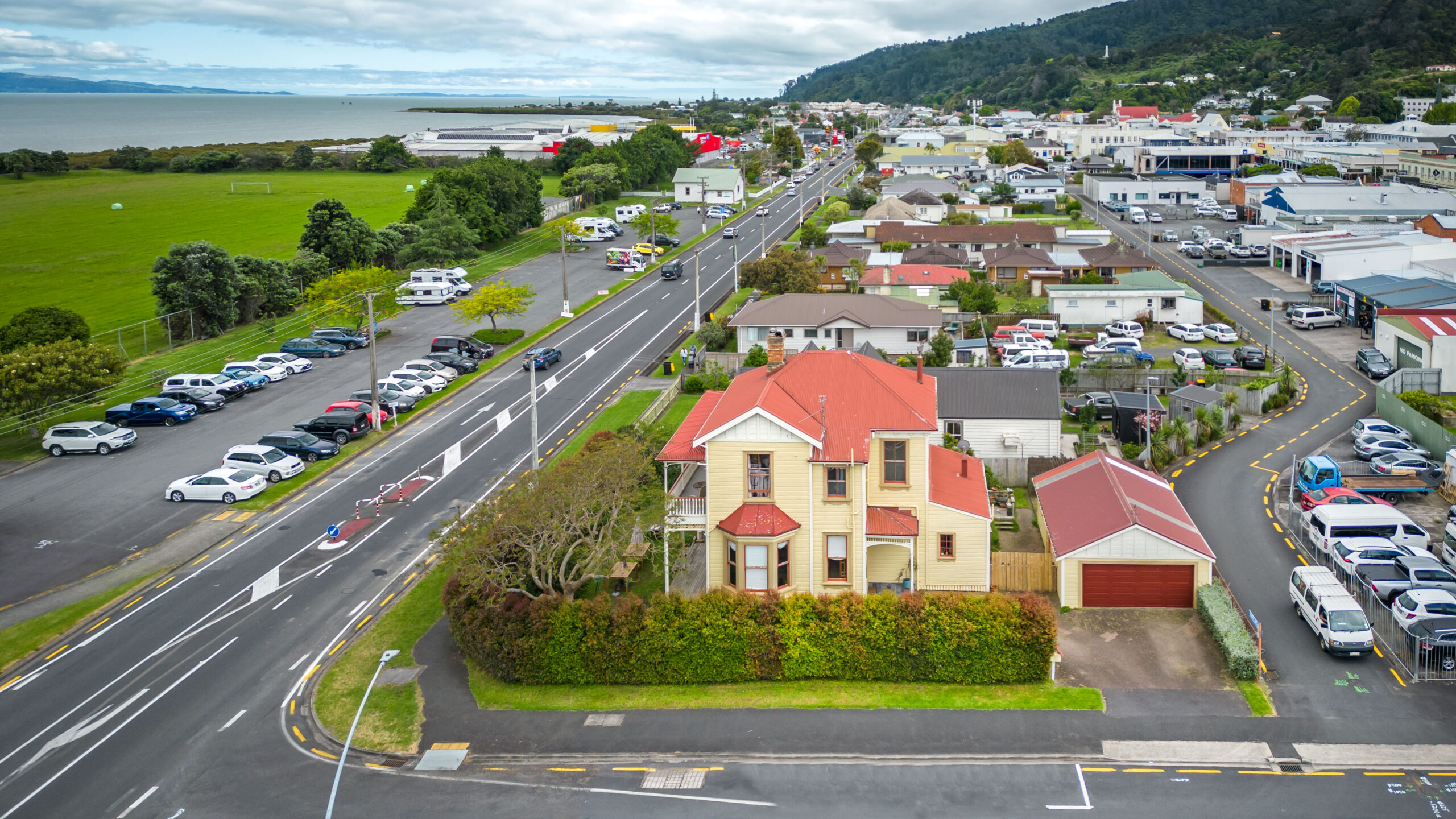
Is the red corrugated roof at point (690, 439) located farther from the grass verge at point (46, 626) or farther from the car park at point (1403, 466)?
the car park at point (1403, 466)

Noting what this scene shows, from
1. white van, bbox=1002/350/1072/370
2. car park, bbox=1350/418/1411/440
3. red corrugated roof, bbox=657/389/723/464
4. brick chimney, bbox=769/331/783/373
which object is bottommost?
car park, bbox=1350/418/1411/440

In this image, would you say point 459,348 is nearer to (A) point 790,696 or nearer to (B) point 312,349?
(B) point 312,349

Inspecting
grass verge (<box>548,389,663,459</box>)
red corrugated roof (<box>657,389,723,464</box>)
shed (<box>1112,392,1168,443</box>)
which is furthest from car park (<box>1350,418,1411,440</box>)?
grass verge (<box>548,389,663,459</box>)

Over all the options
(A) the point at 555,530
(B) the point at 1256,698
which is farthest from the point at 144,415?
(B) the point at 1256,698

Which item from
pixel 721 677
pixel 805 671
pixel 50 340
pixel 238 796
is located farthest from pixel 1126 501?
pixel 50 340

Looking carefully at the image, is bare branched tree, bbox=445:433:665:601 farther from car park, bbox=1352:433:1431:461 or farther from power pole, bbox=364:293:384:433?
car park, bbox=1352:433:1431:461

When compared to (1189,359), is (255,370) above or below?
above
